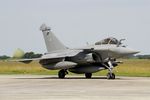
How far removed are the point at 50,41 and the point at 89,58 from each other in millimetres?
5542

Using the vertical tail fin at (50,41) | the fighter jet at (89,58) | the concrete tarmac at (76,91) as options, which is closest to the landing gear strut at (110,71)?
the fighter jet at (89,58)

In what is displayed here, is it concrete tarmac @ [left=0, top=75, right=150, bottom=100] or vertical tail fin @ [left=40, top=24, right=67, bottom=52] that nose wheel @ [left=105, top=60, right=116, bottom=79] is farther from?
concrete tarmac @ [left=0, top=75, right=150, bottom=100]

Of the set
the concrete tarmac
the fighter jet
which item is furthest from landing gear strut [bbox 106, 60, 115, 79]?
the concrete tarmac

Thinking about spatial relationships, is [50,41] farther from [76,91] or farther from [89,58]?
[76,91]

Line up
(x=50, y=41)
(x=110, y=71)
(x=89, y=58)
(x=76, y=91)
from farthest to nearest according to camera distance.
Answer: (x=50, y=41) < (x=89, y=58) < (x=110, y=71) < (x=76, y=91)

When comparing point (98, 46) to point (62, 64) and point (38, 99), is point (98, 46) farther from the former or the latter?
point (38, 99)

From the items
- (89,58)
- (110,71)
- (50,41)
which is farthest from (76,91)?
(50,41)

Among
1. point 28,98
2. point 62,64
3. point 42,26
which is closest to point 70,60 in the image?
point 62,64

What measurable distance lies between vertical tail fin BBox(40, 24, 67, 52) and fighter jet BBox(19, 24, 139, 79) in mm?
931

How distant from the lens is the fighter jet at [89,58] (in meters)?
31.0

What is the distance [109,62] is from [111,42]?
1325mm

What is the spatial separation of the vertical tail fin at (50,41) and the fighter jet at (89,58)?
0.93 m

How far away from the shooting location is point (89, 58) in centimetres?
3188

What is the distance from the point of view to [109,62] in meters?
31.5
